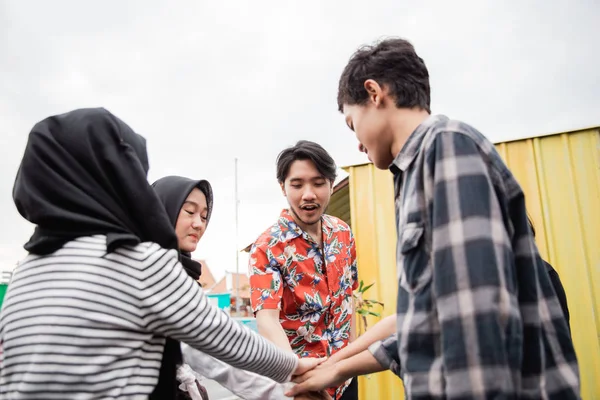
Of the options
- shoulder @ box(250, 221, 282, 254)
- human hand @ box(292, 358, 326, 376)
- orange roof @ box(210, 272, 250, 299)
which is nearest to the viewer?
human hand @ box(292, 358, 326, 376)

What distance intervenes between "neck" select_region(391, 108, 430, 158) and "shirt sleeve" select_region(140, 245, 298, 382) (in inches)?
33.4

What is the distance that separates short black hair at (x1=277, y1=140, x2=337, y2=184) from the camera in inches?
107

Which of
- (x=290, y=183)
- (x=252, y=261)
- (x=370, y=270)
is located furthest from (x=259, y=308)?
(x=370, y=270)

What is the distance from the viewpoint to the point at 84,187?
4.14 ft

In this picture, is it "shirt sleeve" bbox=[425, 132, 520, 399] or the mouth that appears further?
the mouth

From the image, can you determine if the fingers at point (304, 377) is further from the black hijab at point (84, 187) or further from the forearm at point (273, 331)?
the black hijab at point (84, 187)

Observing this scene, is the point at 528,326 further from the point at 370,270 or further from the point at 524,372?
the point at 370,270

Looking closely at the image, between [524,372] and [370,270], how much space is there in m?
3.27

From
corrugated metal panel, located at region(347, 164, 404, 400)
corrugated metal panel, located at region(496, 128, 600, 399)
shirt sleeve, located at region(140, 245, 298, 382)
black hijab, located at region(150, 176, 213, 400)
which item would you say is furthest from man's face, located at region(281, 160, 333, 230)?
corrugated metal panel, located at region(496, 128, 600, 399)

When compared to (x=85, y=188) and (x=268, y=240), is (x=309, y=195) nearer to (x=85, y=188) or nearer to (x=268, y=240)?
(x=268, y=240)

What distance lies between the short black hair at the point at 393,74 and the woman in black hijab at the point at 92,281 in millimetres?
838

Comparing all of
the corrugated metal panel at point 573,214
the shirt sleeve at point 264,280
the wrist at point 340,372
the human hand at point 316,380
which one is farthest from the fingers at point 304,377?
the corrugated metal panel at point 573,214

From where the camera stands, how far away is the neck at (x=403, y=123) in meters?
1.50

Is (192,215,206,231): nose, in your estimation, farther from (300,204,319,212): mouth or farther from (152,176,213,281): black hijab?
(300,204,319,212): mouth
